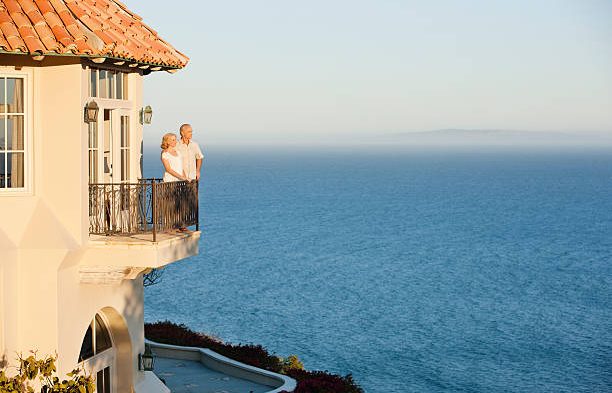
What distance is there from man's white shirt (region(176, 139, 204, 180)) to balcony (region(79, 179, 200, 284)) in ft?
1.29

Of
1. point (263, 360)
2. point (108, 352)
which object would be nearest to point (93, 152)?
point (108, 352)

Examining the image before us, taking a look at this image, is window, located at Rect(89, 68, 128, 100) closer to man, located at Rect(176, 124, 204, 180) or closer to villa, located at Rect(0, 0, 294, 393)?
villa, located at Rect(0, 0, 294, 393)

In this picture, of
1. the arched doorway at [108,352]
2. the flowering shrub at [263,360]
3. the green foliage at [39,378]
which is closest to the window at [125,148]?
the arched doorway at [108,352]

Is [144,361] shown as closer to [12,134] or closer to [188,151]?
[188,151]

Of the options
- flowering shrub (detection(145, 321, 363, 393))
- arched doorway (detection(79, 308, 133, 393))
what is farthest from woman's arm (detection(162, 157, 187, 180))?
flowering shrub (detection(145, 321, 363, 393))

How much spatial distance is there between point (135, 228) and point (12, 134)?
7.81 ft

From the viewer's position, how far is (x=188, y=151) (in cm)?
1775

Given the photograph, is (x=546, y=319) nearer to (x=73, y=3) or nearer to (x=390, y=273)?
(x=390, y=273)

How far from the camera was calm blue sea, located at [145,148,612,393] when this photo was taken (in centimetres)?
5234

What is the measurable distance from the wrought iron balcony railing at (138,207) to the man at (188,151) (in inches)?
15.5

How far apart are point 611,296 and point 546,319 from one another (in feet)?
31.8

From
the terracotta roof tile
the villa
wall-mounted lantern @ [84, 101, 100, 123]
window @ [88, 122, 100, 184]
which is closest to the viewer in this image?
the terracotta roof tile

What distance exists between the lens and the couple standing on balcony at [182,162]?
1738 centimetres

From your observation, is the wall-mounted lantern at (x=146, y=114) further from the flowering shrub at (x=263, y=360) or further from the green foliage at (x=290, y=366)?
the green foliage at (x=290, y=366)
